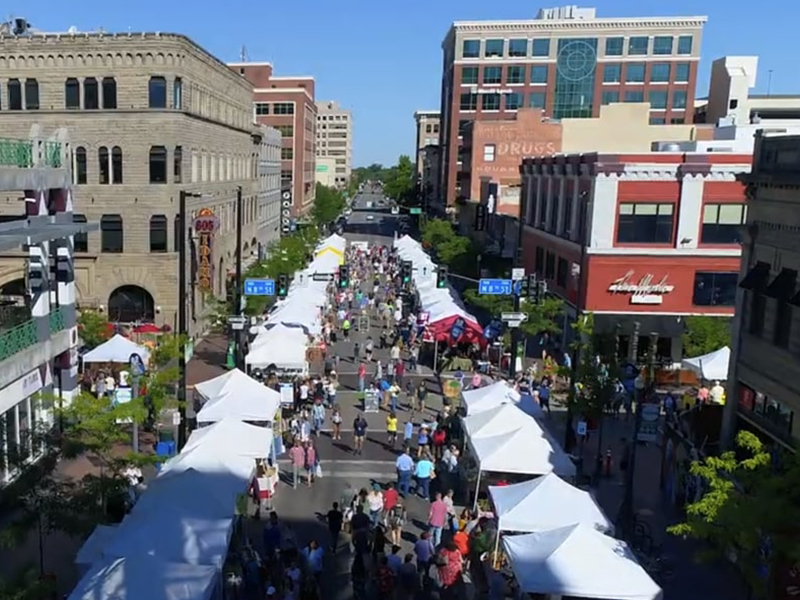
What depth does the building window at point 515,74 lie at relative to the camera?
90.4 meters

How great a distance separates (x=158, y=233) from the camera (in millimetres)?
37531

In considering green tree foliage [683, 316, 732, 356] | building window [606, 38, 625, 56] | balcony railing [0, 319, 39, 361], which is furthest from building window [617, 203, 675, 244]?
building window [606, 38, 625, 56]

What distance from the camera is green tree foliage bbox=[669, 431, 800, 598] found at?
12.0 metres

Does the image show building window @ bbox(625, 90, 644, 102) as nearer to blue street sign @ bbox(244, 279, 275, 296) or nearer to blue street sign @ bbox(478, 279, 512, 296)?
blue street sign @ bbox(478, 279, 512, 296)

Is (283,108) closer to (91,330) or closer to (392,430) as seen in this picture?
(91,330)

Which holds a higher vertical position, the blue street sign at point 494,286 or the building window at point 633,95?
the building window at point 633,95

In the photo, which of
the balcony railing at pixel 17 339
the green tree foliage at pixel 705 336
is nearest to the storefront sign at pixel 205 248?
the balcony railing at pixel 17 339

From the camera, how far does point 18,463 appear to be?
50.2 ft

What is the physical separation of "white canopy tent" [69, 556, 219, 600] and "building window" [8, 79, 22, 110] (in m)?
29.6

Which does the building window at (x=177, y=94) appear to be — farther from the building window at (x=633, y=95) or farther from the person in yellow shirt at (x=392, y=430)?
the building window at (x=633, y=95)

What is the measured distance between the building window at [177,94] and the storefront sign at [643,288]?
21367 mm

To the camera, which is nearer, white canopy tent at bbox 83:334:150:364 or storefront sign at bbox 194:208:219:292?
white canopy tent at bbox 83:334:150:364

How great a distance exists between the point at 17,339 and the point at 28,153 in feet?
16.2

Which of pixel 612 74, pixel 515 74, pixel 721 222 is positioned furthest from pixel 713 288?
pixel 612 74
